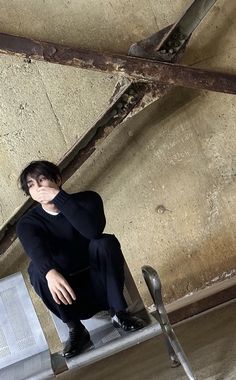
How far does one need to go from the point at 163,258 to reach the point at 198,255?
23 centimetres

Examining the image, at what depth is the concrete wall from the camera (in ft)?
12.8

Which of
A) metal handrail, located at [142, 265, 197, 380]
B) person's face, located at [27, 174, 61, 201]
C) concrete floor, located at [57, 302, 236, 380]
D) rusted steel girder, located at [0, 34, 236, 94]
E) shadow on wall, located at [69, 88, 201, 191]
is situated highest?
rusted steel girder, located at [0, 34, 236, 94]

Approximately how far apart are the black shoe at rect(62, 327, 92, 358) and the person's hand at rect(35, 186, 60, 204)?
2.02 ft

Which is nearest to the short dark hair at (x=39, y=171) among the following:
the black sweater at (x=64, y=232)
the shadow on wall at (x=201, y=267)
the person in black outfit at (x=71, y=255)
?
the person in black outfit at (x=71, y=255)

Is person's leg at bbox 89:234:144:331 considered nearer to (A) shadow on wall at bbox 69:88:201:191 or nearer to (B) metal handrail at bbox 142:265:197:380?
(B) metal handrail at bbox 142:265:197:380

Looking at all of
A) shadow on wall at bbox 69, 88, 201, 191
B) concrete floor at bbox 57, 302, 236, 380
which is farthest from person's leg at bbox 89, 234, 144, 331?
shadow on wall at bbox 69, 88, 201, 191

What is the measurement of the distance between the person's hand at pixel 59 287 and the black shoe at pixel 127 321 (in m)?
0.24

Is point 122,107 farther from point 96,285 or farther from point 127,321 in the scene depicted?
point 127,321

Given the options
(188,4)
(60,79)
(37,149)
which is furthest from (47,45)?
(188,4)

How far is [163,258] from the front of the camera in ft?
13.4

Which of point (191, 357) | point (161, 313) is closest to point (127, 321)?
point (161, 313)

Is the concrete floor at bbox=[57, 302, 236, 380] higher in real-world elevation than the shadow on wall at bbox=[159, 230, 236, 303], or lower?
lower

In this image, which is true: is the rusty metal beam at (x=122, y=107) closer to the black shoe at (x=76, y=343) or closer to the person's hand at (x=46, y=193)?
the person's hand at (x=46, y=193)

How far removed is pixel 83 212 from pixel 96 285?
38 cm
